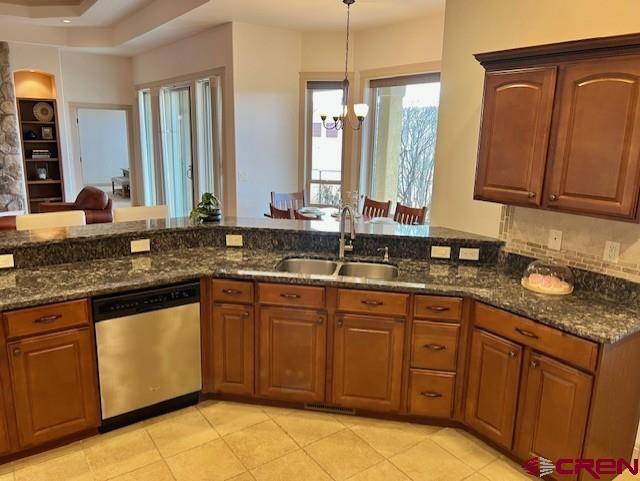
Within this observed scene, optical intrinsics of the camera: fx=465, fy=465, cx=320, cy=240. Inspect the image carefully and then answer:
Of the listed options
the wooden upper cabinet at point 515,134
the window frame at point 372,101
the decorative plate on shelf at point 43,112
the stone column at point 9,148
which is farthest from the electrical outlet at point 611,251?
the decorative plate on shelf at point 43,112

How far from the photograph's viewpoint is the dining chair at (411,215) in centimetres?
499

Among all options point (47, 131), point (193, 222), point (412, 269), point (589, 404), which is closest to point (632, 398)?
point (589, 404)

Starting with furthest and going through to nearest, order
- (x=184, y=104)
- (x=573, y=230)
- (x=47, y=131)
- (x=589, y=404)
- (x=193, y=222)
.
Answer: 1. (x=47, y=131)
2. (x=184, y=104)
3. (x=193, y=222)
4. (x=573, y=230)
5. (x=589, y=404)

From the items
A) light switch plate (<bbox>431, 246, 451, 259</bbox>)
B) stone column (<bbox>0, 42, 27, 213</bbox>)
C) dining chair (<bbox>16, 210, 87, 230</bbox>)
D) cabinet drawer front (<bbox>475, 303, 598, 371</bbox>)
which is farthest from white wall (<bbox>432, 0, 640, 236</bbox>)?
stone column (<bbox>0, 42, 27, 213</bbox>)

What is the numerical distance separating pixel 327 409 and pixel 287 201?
3242 millimetres

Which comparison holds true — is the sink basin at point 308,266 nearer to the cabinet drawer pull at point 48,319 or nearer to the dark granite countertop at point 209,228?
the dark granite countertop at point 209,228

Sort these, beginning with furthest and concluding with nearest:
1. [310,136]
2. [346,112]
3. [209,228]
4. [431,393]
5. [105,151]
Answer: [105,151], [310,136], [346,112], [209,228], [431,393]

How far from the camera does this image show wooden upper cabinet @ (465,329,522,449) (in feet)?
7.97

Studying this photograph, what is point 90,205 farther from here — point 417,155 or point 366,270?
point 366,270

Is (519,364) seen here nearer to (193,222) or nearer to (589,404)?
(589,404)

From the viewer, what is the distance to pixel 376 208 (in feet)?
18.7

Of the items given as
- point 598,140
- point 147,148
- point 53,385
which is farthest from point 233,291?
point 147,148

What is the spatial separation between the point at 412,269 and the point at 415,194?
312 cm

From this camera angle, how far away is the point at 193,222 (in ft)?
11.3
